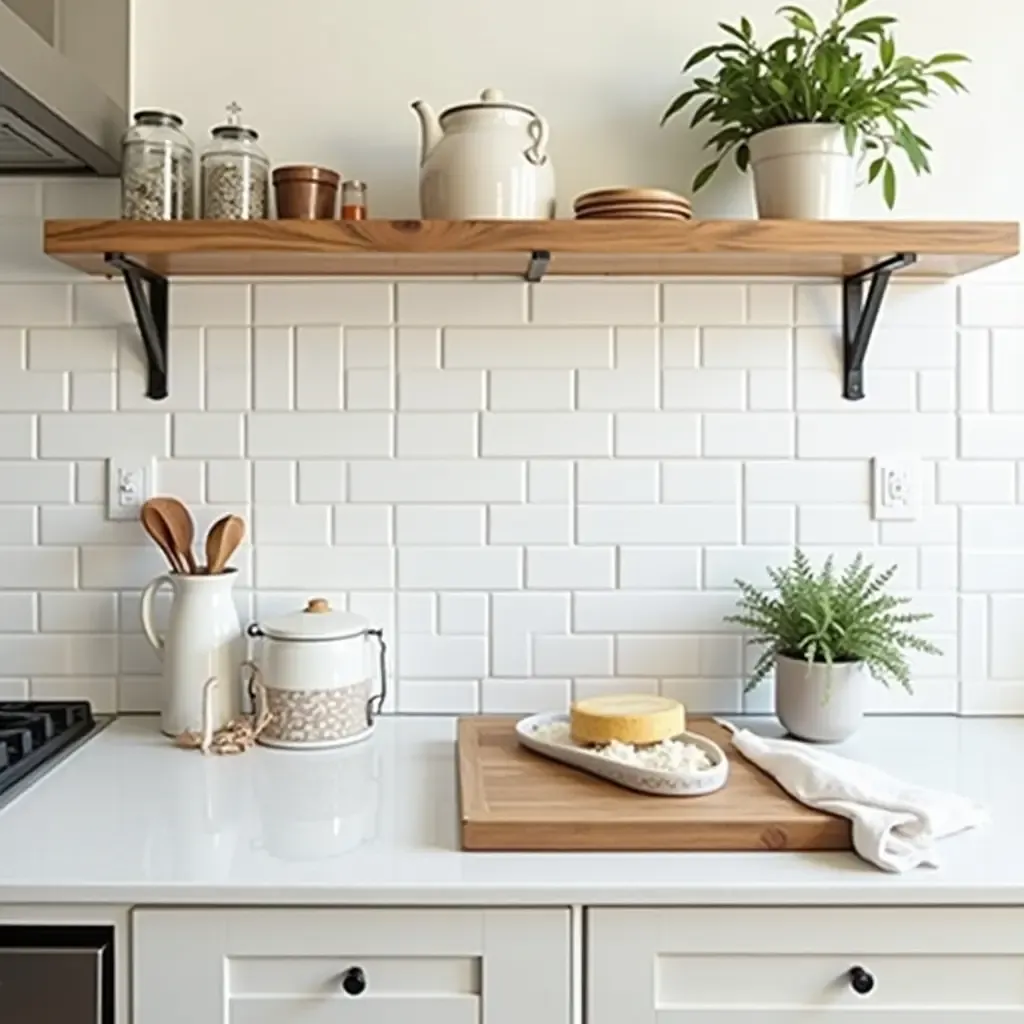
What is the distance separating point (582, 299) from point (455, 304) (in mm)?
198

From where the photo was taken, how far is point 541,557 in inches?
69.4

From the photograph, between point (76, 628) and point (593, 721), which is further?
point (76, 628)

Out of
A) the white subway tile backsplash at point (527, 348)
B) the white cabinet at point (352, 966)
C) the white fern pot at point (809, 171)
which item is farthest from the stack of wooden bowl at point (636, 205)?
the white cabinet at point (352, 966)

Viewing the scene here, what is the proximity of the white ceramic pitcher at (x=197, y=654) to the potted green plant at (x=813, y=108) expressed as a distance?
97 cm

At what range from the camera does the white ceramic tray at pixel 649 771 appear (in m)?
1.31


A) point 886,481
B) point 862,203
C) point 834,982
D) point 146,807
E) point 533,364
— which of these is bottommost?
point 834,982

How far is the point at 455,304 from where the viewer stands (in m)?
1.74

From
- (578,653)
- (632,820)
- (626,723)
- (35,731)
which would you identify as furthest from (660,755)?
(35,731)

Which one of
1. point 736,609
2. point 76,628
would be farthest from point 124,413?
point 736,609

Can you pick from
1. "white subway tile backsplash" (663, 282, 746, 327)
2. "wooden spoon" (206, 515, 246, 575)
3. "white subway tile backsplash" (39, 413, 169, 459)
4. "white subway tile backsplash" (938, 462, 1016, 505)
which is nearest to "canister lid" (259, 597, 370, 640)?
"wooden spoon" (206, 515, 246, 575)

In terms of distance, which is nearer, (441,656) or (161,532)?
(161,532)

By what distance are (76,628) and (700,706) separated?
0.99 m

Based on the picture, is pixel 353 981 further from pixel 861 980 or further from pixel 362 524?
pixel 362 524

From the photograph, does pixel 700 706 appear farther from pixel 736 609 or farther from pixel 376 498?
pixel 376 498
